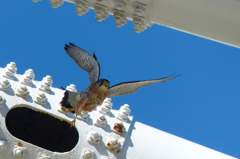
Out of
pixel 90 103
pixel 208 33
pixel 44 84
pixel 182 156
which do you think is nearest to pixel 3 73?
pixel 44 84

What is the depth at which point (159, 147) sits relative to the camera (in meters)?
9.43

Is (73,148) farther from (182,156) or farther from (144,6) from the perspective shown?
(144,6)

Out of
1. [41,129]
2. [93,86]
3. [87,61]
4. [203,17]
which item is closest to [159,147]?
[41,129]

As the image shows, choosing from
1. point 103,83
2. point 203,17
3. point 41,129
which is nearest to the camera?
point 203,17

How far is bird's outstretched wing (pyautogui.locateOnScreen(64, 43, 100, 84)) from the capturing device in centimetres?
745

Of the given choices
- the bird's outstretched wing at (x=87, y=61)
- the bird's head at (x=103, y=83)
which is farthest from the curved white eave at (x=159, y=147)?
the bird's head at (x=103, y=83)

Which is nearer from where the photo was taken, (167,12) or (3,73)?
(167,12)

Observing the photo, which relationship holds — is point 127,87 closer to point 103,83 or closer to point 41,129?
point 103,83

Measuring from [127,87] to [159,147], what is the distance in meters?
2.80

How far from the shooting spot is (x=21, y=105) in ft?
30.0

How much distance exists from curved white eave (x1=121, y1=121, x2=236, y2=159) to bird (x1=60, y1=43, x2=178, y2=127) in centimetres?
202

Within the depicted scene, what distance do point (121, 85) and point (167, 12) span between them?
1.54 metres

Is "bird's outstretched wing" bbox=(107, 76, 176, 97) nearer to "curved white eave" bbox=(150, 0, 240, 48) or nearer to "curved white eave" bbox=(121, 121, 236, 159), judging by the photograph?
"curved white eave" bbox=(150, 0, 240, 48)

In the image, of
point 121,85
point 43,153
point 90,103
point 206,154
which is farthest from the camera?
point 206,154
